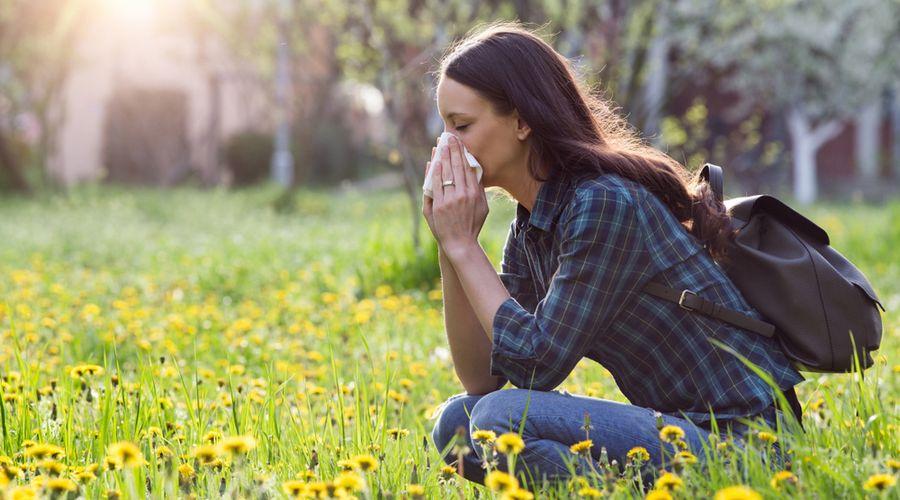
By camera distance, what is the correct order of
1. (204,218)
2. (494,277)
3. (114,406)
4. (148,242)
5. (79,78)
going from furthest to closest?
(79,78), (204,218), (148,242), (114,406), (494,277)

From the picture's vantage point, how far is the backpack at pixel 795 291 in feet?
7.21

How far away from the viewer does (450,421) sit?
8.30 feet

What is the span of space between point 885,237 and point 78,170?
65.6 feet

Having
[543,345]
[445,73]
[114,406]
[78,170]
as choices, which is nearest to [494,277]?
[543,345]

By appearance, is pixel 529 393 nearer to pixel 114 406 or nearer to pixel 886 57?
pixel 114 406

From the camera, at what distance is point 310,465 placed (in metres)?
2.16

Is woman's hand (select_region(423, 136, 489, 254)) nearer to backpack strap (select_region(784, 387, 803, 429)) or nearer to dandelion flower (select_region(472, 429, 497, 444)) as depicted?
dandelion flower (select_region(472, 429, 497, 444))

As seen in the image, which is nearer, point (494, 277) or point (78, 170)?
point (494, 277)

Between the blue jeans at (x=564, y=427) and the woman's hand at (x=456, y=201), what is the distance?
371mm

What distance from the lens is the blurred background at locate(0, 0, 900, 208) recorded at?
348 inches

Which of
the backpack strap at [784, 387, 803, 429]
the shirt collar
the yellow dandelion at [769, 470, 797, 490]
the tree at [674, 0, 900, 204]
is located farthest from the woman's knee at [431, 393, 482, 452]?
the tree at [674, 0, 900, 204]

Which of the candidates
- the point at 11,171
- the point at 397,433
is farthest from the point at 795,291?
the point at 11,171

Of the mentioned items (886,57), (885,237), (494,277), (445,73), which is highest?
(886,57)

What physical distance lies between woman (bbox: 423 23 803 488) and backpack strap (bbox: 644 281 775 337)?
0.07ft
